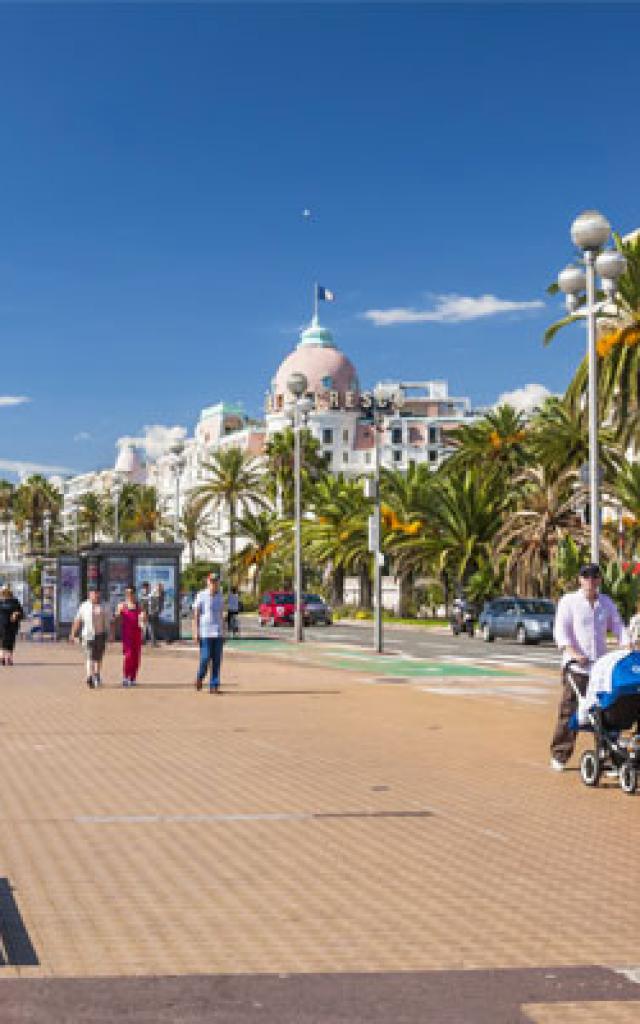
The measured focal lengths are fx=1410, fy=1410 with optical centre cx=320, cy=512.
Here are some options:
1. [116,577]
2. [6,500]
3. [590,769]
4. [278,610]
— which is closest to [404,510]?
[278,610]

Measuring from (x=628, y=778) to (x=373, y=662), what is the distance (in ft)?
67.5

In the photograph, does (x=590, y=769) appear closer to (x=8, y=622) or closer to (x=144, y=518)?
(x=8, y=622)

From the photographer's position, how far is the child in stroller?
35.0 ft

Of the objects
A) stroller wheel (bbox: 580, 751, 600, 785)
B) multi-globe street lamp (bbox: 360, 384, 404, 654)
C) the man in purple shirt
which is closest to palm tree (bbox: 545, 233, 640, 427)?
multi-globe street lamp (bbox: 360, 384, 404, 654)

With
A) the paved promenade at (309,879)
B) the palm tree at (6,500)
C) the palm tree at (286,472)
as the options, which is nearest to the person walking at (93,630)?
the paved promenade at (309,879)

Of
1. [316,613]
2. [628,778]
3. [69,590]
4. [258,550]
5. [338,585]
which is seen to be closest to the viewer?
[628,778]

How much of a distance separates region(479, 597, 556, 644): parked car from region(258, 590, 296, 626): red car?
16198 mm

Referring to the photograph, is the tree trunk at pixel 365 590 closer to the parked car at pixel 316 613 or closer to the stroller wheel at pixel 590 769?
the parked car at pixel 316 613

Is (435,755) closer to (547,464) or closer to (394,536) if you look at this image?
(547,464)

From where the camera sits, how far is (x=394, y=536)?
213ft

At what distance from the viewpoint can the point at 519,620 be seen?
145 feet

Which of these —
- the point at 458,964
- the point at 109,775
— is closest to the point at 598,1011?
the point at 458,964

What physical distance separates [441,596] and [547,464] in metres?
15.4

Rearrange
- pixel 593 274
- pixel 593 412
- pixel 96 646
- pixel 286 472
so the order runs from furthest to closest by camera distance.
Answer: pixel 286 472 < pixel 96 646 < pixel 593 412 < pixel 593 274
